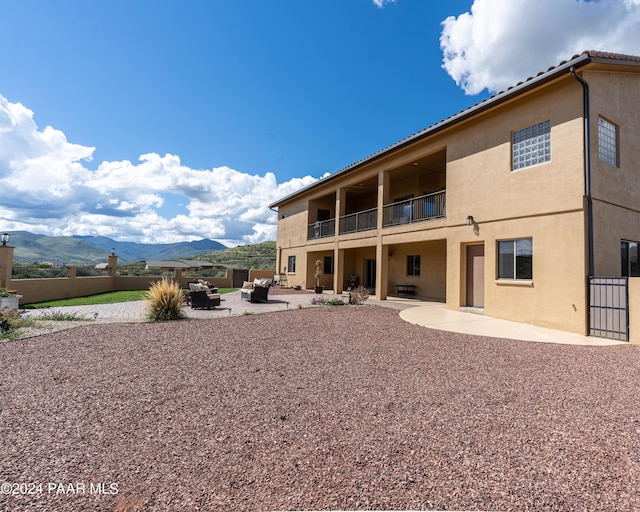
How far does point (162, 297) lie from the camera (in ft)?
32.9

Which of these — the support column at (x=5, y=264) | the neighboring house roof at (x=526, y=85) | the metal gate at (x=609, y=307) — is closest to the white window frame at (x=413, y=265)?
the neighboring house roof at (x=526, y=85)

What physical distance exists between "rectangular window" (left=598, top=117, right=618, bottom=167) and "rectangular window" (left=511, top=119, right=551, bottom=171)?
1285 millimetres

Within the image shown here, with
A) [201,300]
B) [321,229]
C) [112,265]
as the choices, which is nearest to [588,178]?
[201,300]

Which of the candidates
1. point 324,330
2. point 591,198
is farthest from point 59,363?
point 591,198

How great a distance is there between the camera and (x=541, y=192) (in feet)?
30.1

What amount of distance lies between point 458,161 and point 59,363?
40.9 feet

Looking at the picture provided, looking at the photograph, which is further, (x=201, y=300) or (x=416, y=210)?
(x=416, y=210)

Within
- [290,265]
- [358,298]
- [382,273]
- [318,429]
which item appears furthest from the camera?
[290,265]

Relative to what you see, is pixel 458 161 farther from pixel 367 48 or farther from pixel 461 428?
pixel 461 428

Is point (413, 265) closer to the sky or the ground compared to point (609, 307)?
closer to the sky

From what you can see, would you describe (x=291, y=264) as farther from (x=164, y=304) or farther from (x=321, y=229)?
(x=164, y=304)

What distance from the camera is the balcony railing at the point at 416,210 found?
43.9 feet

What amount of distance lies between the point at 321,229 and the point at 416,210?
8.07 meters

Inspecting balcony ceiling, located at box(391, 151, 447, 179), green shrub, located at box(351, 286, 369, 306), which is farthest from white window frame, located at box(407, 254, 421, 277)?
green shrub, located at box(351, 286, 369, 306)
